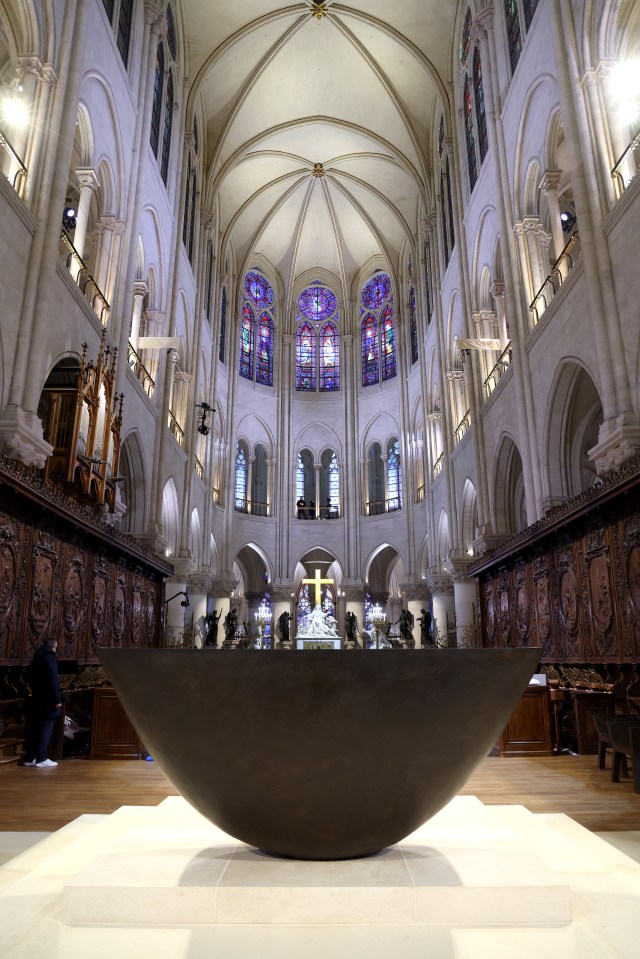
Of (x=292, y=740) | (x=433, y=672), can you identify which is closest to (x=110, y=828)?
(x=292, y=740)

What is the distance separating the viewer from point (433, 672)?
1.89 metres

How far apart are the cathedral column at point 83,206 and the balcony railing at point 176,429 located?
7109 mm

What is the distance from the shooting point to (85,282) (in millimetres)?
12820

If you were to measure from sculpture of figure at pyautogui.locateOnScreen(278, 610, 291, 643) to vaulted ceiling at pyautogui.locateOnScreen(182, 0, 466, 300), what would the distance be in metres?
15.3

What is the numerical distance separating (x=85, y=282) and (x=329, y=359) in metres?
20.9

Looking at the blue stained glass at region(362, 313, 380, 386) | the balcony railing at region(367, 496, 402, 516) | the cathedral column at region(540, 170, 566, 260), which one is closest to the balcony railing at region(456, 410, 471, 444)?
the cathedral column at region(540, 170, 566, 260)

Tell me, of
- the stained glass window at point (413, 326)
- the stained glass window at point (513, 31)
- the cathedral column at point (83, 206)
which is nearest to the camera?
the cathedral column at point (83, 206)

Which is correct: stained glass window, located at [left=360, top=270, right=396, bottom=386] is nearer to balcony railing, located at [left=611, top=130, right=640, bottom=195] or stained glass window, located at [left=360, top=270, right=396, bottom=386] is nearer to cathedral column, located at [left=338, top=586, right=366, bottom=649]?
cathedral column, located at [left=338, top=586, right=366, bottom=649]

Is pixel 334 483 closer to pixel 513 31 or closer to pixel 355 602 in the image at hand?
pixel 355 602

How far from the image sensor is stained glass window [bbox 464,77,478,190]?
733 inches

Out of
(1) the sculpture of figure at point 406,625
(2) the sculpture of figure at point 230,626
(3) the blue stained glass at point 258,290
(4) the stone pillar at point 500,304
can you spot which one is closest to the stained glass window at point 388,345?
(3) the blue stained glass at point 258,290

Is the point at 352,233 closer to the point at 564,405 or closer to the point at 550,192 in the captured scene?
the point at 550,192

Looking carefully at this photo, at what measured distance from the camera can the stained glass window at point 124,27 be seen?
1447cm

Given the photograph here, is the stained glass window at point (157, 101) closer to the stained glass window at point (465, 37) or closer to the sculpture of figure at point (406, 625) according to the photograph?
the stained glass window at point (465, 37)
